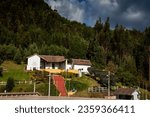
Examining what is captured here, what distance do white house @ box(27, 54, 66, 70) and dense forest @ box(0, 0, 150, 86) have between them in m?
5.87

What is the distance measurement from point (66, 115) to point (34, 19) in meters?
113

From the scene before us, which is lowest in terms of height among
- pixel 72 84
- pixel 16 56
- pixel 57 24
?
pixel 72 84

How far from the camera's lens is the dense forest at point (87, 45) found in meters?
71.5

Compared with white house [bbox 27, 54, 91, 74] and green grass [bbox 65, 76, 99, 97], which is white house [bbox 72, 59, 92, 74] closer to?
white house [bbox 27, 54, 91, 74]

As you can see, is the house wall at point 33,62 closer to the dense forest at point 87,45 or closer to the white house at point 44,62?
the white house at point 44,62

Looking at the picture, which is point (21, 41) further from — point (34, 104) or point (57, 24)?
point (34, 104)

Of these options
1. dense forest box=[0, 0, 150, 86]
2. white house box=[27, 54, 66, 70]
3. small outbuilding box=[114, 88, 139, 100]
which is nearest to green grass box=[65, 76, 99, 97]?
small outbuilding box=[114, 88, 139, 100]

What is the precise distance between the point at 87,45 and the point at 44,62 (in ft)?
55.2

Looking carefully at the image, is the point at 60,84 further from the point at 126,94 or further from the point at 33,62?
the point at 33,62

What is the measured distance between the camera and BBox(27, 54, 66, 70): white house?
66.9 meters

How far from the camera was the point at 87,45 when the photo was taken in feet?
271

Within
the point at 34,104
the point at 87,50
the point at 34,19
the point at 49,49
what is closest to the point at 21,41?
the point at 49,49

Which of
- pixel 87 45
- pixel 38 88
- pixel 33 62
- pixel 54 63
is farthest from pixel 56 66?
pixel 38 88

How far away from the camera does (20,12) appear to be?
118438 mm
